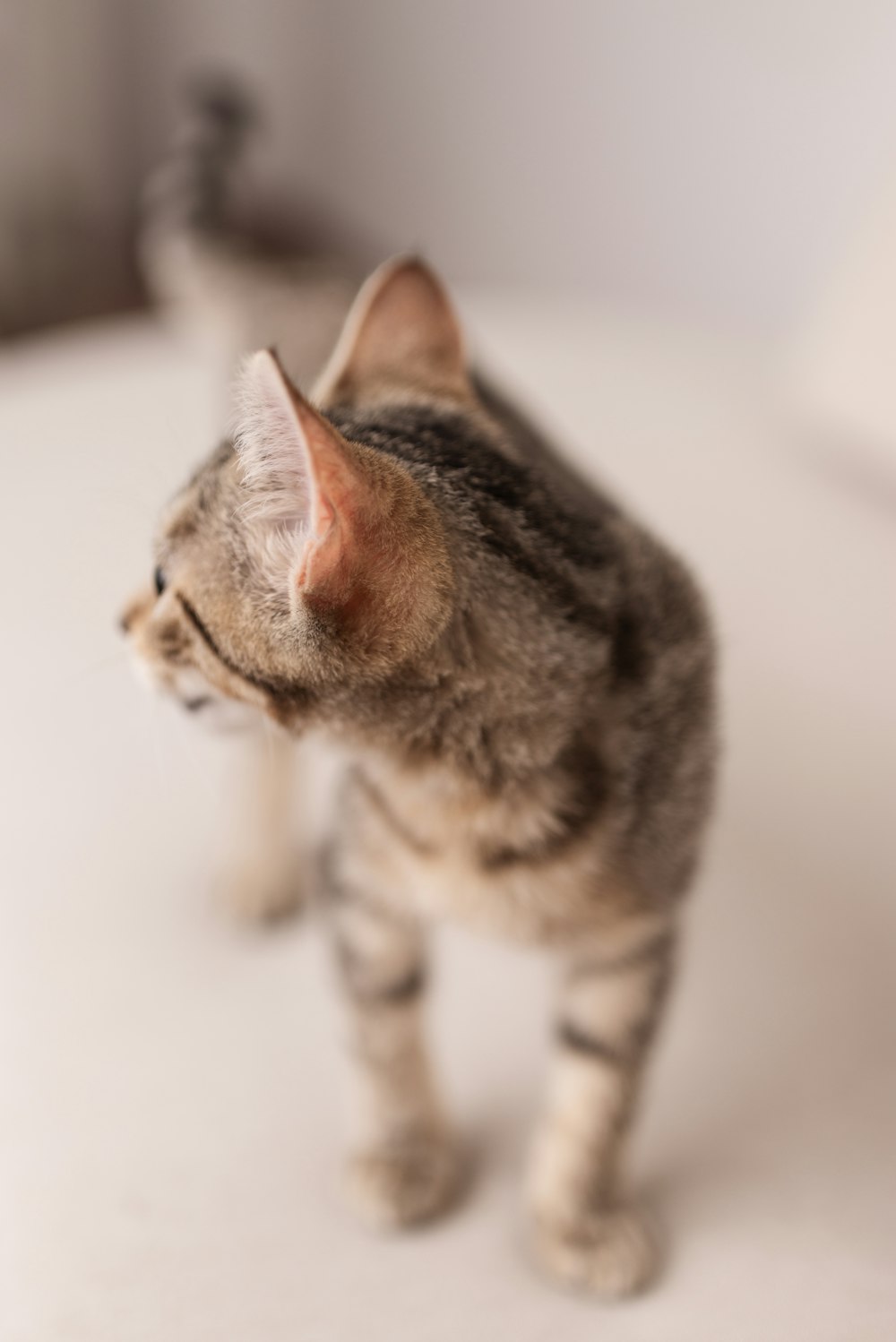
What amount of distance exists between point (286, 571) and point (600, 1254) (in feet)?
1.59

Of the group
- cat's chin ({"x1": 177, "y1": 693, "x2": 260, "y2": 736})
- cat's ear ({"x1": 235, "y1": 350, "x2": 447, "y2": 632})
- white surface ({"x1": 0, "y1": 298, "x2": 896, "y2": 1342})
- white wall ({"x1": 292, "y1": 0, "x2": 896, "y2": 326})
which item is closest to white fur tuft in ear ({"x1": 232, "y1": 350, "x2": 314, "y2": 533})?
cat's ear ({"x1": 235, "y1": 350, "x2": 447, "y2": 632})

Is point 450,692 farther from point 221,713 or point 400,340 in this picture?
point 400,340

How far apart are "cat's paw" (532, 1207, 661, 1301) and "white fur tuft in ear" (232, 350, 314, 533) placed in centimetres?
50

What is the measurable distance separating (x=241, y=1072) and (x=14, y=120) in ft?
6.49

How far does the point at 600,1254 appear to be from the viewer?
75 cm

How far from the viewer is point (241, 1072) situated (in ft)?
2.82

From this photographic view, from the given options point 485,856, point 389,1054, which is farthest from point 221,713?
point 389,1054

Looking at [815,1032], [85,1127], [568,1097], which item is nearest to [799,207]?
[815,1032]

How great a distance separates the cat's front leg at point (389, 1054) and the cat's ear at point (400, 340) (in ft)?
1.12

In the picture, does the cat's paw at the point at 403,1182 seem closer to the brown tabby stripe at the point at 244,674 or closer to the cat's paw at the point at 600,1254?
the cat's paw at the point at 600,1254

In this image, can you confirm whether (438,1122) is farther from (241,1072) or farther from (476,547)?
(476,547)

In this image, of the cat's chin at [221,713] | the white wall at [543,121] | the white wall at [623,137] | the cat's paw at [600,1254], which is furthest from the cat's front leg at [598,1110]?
the white wall at [623,137]

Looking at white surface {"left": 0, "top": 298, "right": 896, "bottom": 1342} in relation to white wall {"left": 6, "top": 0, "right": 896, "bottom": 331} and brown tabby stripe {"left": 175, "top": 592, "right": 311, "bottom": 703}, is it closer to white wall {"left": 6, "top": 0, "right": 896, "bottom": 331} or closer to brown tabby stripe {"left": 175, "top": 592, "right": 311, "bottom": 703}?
brown tabby stripe {"left": 175, "top": 592, "right": 311, "bottom": 703}

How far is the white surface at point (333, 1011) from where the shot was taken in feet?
2.38
